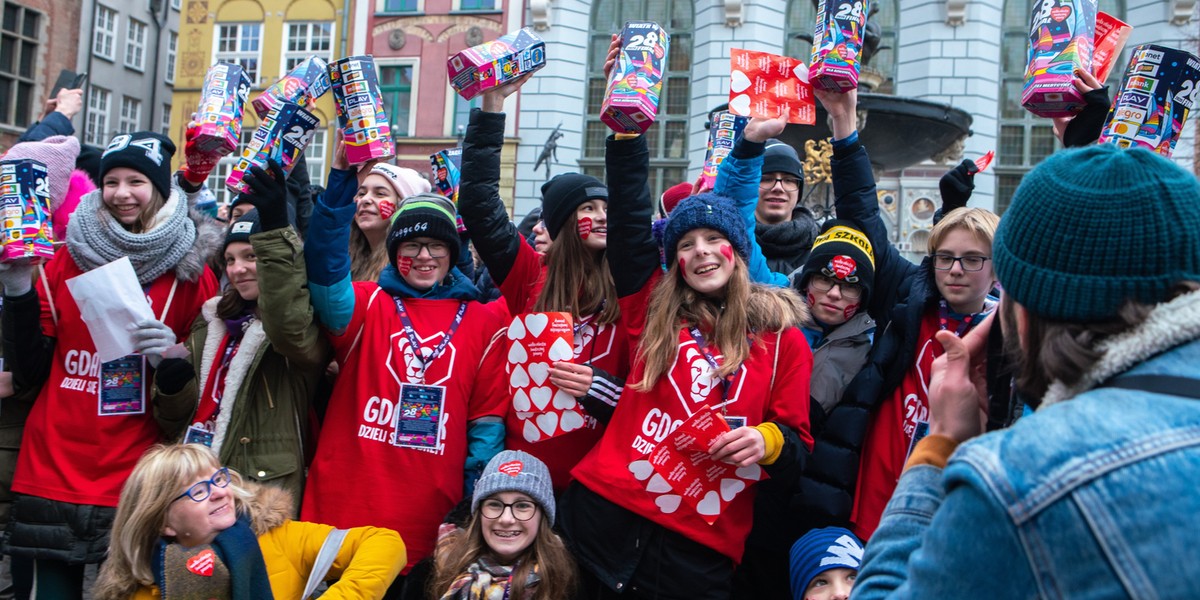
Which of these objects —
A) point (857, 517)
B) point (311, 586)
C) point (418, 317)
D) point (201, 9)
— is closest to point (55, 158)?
point (418, 317)

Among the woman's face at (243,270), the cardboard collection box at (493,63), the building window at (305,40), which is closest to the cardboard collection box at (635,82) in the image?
the cardboard collection box at (493,63)

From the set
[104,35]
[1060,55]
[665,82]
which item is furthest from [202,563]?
[104,35]

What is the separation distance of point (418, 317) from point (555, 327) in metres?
0.75

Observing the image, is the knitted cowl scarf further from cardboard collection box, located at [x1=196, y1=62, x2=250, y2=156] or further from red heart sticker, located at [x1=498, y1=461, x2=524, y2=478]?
red heart sticker, located at [x1=498, y1=461, x2=524, y2=478]

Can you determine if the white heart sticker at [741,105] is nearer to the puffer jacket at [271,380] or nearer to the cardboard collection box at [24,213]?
the puffer jacket at [271,380]

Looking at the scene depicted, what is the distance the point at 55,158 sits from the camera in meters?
4.93

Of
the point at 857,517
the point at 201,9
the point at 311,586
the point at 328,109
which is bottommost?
the point at 311,586

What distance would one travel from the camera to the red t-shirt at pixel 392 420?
147 inches

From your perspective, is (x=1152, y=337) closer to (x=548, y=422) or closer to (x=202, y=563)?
(x=548, y=422)

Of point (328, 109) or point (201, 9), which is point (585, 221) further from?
point (201, 9)

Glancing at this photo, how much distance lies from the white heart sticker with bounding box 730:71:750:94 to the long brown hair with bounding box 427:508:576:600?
1777 mm

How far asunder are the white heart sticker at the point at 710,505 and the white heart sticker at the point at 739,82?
157cm

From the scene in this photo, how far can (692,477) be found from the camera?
129 inches

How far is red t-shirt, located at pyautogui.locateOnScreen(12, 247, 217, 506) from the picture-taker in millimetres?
4148
